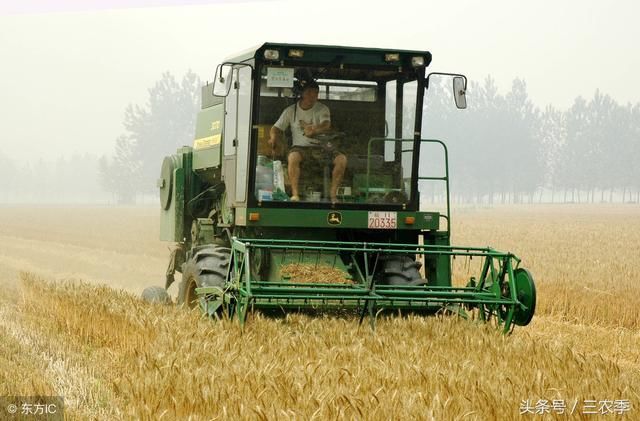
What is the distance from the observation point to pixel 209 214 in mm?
11258

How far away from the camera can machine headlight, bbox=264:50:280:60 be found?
29.2 ft

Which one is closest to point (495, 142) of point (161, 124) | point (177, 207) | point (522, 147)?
point (522, 147)

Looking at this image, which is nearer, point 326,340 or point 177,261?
point 326,340

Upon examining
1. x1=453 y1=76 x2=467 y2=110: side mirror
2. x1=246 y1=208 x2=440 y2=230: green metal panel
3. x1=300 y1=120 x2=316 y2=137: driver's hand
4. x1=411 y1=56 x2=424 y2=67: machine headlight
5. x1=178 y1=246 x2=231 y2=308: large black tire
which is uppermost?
x1=411 y1=56 x2=424 y2=67: machine headlight

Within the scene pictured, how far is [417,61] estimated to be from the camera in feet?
30.9

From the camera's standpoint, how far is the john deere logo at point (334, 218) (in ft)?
29.5

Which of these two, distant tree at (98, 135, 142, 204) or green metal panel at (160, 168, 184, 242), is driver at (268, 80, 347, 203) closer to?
green metal panel at (160, 168, 184, 242)

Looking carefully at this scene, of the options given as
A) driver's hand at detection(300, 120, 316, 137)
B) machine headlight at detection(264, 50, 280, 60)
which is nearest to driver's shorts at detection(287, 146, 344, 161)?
driver's hand at detection(300, 120, 316, 137)

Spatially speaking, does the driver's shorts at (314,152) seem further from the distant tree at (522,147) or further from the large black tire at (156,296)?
the distant tree at (522,147)

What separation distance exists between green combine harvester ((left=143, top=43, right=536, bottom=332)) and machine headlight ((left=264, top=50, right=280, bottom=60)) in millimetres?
13

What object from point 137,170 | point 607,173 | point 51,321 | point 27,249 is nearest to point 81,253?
point 27,249

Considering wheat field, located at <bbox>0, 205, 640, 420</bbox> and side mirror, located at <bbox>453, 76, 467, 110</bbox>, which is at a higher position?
side mirror, located at <bbox>453, 76, 467, 110</bbox>

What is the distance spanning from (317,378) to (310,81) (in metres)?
4.28

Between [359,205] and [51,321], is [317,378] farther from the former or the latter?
[51,321]
